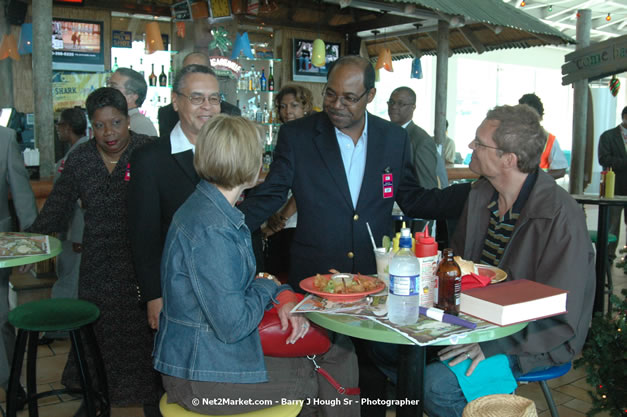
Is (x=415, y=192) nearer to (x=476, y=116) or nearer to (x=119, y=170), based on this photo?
(x=119, y=170)

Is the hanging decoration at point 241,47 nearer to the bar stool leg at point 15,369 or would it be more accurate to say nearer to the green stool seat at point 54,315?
the green stool seat at point 54,315

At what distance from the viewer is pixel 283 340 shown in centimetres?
216

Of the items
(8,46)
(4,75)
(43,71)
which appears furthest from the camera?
(4,75)

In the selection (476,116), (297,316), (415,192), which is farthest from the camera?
(476,116)

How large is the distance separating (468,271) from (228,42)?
6.81m

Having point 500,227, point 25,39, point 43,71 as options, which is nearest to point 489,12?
point 43,71

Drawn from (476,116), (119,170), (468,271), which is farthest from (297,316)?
(476,116)

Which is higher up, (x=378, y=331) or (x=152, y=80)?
(x=152, y=80)

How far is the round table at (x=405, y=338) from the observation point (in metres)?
1.85

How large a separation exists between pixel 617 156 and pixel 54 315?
24.4 feet

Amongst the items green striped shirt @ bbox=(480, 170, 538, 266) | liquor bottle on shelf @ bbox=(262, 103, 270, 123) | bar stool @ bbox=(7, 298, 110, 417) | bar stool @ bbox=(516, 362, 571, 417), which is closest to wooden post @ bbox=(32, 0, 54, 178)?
bar stool @ bbox=(7, 298, 110, 417)

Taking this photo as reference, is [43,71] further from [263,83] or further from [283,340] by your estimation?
[283,340]

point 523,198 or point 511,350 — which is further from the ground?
point 523,198

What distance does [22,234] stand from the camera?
3.34 m
